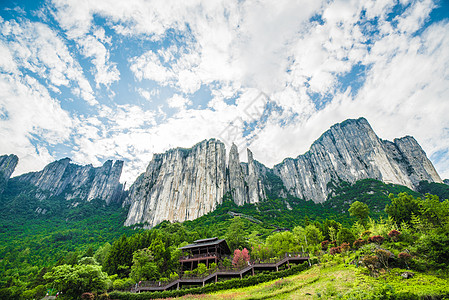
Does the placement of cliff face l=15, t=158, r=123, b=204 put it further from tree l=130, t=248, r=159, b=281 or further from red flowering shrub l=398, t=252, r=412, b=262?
red flowering shrub l=398, t=252, r=412, b=262

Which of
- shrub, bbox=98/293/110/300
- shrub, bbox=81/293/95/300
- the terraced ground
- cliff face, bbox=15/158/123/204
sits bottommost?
shrub, bbox=98/293/110/300

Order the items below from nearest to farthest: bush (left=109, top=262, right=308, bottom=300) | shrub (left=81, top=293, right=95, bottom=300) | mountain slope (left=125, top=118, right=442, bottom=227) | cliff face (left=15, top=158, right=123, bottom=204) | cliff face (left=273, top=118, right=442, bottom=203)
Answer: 1. shrub (left=81, top=293, right=95, bottom=300)
2. bush (left=109, top=262, right=308, bottom=300)
3. mountain slope (left=125, top=118, right=442, bottom=227)
4. cliff face (left=273, top=118, right=442, bottom=203)
5. cliff face (left=15, top=158, right=123, bottom=204)

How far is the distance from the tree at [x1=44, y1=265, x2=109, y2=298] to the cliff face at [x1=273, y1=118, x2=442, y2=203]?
11740 centimetres

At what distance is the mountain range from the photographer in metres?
104

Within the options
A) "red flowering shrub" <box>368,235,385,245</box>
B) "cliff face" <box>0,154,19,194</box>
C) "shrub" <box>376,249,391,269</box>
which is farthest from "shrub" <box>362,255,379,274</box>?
"cliff face" <box>0,154,19,194</box>

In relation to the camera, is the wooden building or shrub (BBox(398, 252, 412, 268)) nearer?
shrub (BBox(398, 252, 412, 268))

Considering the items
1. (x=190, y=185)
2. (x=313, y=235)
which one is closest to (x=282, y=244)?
(x=313, y=235)

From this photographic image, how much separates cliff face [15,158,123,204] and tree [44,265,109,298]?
134 metres

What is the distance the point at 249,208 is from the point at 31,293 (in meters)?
79.2

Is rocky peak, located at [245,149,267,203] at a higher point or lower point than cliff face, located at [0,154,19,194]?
lower

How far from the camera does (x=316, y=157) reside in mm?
135500

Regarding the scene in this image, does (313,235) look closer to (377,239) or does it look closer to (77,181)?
(377,239)

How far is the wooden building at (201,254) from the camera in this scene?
32.2 m

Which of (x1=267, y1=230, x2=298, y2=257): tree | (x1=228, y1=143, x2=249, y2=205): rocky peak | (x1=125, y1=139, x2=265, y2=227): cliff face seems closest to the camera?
(x1=267, y1=230, x2=298, y2=257): tree
